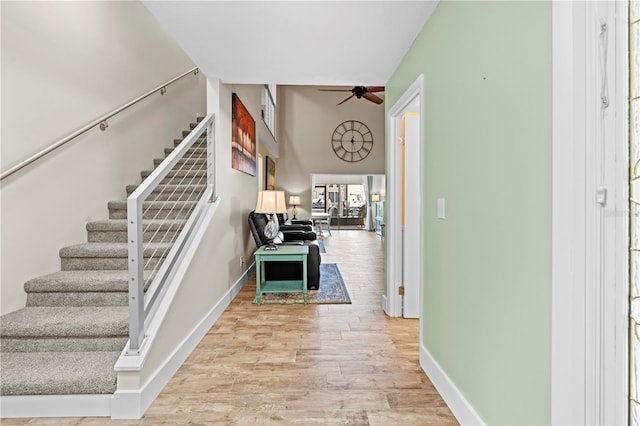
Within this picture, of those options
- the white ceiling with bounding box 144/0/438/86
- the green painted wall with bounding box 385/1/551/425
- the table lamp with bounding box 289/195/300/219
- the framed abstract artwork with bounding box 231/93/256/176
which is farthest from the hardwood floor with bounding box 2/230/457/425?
the table lamp with bounding box 289/195/300/219

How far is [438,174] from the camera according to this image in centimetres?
192

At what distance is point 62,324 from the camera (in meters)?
1.87

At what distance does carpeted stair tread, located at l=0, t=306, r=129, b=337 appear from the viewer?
6.03ft

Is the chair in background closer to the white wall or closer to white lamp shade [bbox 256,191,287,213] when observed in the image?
white lamp shade [bbox 256,191,287,213]

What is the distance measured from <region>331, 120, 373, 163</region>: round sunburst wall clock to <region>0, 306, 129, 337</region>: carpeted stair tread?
341 inches

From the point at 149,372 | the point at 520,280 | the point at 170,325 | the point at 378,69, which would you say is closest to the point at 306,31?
the point at 378,69

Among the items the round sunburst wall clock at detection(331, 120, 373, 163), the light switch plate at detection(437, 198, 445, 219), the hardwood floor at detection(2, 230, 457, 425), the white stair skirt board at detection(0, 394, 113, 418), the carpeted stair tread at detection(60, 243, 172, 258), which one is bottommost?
the hardwood floor at detection(2, 230, 457, 425)

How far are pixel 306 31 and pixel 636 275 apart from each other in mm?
2279

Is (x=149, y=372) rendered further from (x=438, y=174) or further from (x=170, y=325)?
(x=438, y=174)

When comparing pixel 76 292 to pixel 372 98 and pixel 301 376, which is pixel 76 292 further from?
pixel 372 98

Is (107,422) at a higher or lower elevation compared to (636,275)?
lower

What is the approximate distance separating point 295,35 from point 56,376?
8.59ft

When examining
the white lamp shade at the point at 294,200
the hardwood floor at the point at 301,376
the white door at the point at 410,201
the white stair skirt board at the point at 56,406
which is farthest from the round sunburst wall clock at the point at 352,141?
the white stair skirt board at the point at 56,406

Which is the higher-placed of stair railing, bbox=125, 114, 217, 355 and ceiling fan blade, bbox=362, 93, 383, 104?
ceiling fan blade, bbox=362, 93, 383, 104
